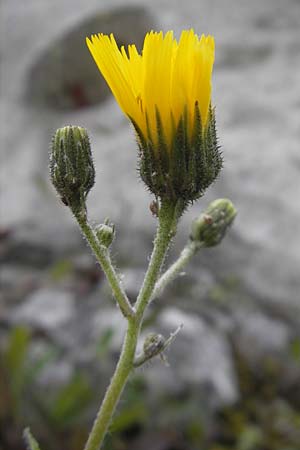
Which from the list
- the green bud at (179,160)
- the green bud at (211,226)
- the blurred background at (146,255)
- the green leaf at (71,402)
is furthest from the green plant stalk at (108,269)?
the green leaf at (71,402)

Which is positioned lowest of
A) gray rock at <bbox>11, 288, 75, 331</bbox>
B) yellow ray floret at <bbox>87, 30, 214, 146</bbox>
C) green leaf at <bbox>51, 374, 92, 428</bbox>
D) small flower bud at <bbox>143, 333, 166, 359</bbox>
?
gray rock at <bbox>11, 288, 75, 331</bbox>

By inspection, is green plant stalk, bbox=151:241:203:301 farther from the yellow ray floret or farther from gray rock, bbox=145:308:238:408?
gray rock, bbox=145:308:238:408

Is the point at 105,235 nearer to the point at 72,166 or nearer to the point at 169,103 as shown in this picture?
the point at 72,166

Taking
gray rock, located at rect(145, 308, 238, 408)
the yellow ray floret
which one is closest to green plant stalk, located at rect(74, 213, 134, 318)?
the yellow ray floret

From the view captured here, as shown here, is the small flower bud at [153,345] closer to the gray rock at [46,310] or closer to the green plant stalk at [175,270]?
the green plant stalk at [175,270]

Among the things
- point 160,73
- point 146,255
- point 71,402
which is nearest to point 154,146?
point 160,73

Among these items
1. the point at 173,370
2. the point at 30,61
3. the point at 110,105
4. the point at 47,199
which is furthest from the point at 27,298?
the point at 30,61
